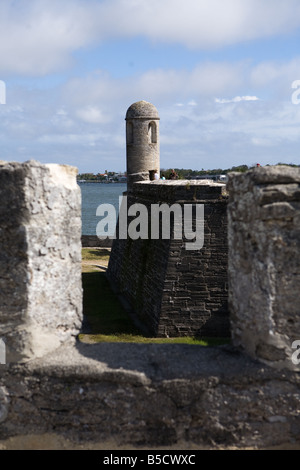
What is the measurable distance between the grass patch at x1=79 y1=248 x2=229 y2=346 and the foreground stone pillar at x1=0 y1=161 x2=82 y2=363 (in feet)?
13.9

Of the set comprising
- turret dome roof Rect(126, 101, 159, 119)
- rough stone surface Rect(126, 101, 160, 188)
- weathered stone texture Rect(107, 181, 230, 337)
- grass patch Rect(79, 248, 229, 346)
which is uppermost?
turret dome roof Rect(126, 101, 159, 119)

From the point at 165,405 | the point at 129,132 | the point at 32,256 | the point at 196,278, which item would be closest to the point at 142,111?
the point at 129,132

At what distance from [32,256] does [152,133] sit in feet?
53.9

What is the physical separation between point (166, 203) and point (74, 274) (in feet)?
27.1

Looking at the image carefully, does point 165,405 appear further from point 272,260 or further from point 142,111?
point 142,111

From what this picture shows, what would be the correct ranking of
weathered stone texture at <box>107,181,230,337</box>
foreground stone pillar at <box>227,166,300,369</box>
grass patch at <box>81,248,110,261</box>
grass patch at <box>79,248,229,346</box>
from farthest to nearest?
1. grass patch at <box>81,248,110,261</box>
2. weathered stone texture at <box>107,181,230,337</box>
3. grass patch at <box>79,248,229,346</box>
4. foreground stone pillar at <box>227,166,300,369</box>

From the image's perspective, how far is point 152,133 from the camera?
66.8 ft

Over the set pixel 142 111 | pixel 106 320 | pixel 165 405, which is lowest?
pixel 106 320

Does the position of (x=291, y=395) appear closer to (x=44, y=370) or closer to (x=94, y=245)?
(x=44, y=370)

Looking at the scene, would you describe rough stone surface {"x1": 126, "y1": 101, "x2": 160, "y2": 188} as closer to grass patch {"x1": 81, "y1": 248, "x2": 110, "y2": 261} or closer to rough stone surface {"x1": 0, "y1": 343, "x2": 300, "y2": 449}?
grass patch {"x1": 81, "y1": 248, "x2": 110, "y2": 261}

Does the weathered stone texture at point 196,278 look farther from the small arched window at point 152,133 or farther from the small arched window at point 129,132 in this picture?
the small arched window at point 129,132

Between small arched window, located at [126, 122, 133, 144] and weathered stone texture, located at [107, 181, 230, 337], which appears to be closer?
weathered stone texture, located at [107, 181, 230, 337]

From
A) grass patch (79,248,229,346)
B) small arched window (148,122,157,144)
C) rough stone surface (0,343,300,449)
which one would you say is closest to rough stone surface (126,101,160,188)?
small arched window (148,122,157,144)

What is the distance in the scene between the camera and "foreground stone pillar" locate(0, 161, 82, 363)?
4406 millimetres
